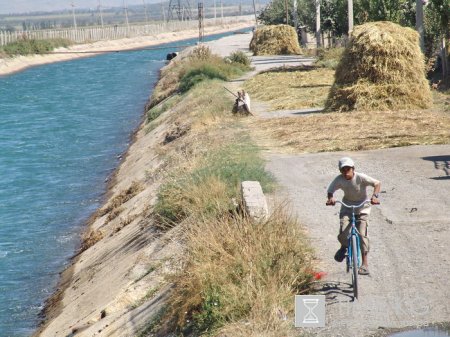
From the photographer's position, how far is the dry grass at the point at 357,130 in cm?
2011

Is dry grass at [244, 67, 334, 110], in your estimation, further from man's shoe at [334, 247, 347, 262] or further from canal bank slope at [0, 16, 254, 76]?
canal bank slope at [0, 16, 254, 76]

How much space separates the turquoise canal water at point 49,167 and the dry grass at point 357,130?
551 centimetres

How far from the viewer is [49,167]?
33031 mm

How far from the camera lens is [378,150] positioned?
19422mm

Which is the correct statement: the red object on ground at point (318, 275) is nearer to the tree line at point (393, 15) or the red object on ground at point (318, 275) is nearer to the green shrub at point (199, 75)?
the tree line at point (393, 15)

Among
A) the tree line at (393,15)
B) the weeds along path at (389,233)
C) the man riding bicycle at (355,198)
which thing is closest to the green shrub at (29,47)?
the tree line at (393,15)

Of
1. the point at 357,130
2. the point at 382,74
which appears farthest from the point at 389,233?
the point at 382,74

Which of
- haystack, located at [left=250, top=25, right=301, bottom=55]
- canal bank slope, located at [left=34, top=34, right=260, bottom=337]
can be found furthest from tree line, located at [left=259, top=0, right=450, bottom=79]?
canal bank slope, located at [left=34, top=34, right=260, bottom=337]

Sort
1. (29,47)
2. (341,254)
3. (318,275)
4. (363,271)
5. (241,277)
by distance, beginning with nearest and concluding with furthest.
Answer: (241,277) < (318,275) < (363,271) < (341,254) < (29,47)

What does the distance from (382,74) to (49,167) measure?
44.0 ft

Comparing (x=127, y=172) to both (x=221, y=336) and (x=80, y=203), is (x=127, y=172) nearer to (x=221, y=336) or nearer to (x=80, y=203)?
(x=80, y=203)

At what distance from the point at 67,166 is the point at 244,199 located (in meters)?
20.9

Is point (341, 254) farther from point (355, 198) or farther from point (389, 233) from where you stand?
point (389, 233)

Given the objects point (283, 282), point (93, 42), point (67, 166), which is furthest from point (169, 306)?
point (93, 42)
